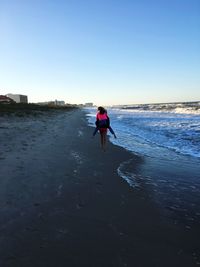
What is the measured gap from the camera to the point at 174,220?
5.62 metres

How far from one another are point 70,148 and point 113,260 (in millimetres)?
9736

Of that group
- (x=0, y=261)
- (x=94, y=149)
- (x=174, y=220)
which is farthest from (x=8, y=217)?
(x=94, y=149)

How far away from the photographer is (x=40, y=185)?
24.5 feet

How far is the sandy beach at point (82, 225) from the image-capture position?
4.25 metres

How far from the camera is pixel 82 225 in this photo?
17.4 ft

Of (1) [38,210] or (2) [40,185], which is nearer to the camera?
(1) [38,210]

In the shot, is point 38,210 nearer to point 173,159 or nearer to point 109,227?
point 109,227

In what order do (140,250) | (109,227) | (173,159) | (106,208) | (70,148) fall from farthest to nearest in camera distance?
1. (70,148)
2. (173,159)
3. (106,208)
4. (109,227)
5. (140,250)

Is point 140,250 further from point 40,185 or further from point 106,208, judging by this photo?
point 40,185

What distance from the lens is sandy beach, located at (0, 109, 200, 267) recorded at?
4250 millimetres

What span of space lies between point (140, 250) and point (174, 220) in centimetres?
132

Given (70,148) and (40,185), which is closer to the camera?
(40,185)

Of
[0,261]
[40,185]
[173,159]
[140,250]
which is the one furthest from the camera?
[173,159]

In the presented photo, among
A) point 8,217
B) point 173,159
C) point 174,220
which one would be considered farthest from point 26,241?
point 173,159
